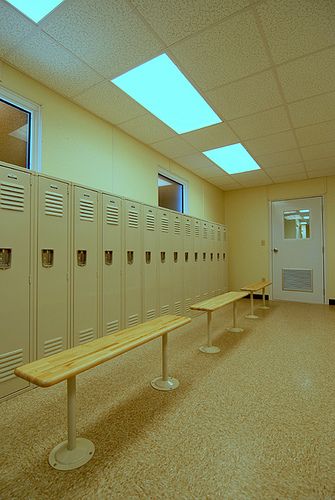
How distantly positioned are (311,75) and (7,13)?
265cm

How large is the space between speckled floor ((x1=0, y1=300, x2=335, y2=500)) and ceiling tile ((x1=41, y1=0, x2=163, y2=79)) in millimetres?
2845

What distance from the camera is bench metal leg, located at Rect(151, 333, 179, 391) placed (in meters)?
2.06

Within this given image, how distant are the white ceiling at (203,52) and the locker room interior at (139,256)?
0.04 ft

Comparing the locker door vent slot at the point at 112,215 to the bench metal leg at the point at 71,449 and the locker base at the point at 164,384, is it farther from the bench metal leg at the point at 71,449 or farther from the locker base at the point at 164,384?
the bench metal leg at the point at 71,449

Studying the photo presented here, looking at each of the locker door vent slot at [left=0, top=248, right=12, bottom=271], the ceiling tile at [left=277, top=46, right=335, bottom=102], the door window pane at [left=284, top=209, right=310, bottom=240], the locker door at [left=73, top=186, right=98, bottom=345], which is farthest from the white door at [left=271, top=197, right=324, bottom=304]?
the locker door vent slot at [left=0, top=248, right=12, bottom=271]

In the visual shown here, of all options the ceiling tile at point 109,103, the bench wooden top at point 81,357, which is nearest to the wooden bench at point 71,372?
the bench wooden top at point 81,357

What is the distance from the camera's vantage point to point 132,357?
2721mm

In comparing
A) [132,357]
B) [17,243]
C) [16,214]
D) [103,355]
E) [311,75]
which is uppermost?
[311,75]

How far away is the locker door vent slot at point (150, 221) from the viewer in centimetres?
347

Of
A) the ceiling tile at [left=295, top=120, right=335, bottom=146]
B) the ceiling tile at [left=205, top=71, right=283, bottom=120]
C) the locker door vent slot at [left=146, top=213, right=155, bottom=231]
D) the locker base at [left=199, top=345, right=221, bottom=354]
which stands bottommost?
the locker base at [left=199, top=345, right=221, bottom=354]

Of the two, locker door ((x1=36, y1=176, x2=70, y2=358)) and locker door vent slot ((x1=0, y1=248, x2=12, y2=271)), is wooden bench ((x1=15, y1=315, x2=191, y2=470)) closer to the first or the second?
locker door ((x1=36, y1=176, x2=70, y2=358))

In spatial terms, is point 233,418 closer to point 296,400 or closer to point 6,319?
point 296,400

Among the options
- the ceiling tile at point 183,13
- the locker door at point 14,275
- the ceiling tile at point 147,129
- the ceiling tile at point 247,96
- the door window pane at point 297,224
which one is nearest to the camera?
the ceiling tile at point 183,13

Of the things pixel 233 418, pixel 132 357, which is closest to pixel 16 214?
pixel 132 357
